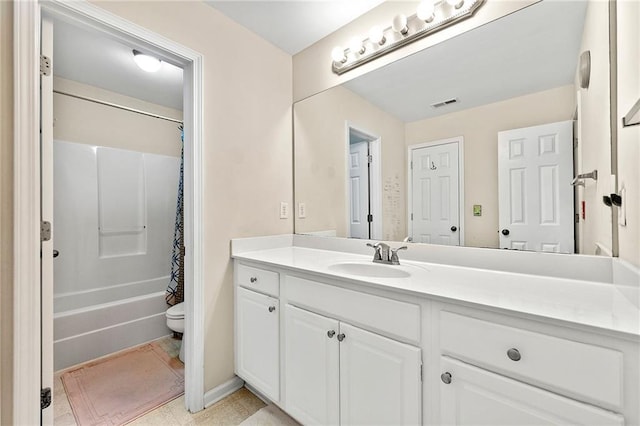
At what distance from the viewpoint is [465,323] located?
2.73ft

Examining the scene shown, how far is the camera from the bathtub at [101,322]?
2027 millimetres

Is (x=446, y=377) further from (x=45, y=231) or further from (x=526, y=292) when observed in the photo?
(x=45, y=231)

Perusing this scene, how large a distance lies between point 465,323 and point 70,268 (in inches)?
122

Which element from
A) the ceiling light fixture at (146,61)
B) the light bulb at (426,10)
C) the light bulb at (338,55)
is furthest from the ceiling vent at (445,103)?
the ceiling light fixture at (146,61)

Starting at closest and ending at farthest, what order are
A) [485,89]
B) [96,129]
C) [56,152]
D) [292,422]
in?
[485,89] → [292,422] → [56,152] → [96,129]

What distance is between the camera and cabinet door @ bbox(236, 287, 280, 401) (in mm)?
1419

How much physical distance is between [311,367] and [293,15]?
2020 mm

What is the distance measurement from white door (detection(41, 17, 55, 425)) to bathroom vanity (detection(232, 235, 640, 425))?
34.2 inches

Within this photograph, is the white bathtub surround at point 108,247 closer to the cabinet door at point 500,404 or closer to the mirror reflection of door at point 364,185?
the mirror reflection of door at point 364,185

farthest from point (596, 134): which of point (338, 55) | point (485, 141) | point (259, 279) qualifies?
point (259, 279)

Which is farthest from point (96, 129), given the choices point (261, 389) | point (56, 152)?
point (261, 389)

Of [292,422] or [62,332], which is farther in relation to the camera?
[62,332]

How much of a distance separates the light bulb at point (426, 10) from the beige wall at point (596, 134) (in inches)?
24.6

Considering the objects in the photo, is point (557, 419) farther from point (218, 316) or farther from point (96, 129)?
point (96, 129)
